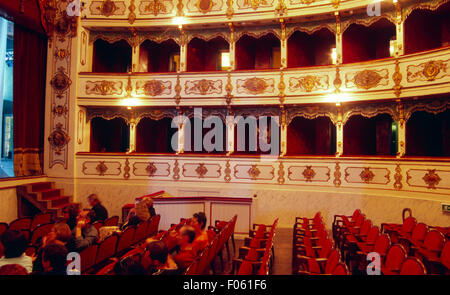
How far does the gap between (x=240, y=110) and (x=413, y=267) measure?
21.9ft

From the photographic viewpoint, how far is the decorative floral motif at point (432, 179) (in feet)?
21.1

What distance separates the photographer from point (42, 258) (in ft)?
10.3

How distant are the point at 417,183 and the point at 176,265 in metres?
5.74

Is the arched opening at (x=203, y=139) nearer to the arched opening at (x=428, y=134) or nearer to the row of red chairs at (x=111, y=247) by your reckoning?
the row of red chairs at (x=111, y=247)

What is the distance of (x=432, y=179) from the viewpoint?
647cm

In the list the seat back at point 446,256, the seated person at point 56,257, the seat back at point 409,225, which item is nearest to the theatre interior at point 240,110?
the seat back at point 409,225

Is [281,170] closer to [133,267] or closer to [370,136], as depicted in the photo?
[370,136]

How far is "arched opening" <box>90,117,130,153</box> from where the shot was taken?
32.2 feet

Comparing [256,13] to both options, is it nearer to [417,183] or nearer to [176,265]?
[417,183]

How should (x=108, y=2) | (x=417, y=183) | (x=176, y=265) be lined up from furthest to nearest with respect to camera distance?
(x=108, y=2) < (x=417, y=183) < (x=176, y=265)

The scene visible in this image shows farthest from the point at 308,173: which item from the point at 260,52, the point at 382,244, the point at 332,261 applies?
the point at 332,261

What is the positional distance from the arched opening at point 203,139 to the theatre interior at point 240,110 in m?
0.05
